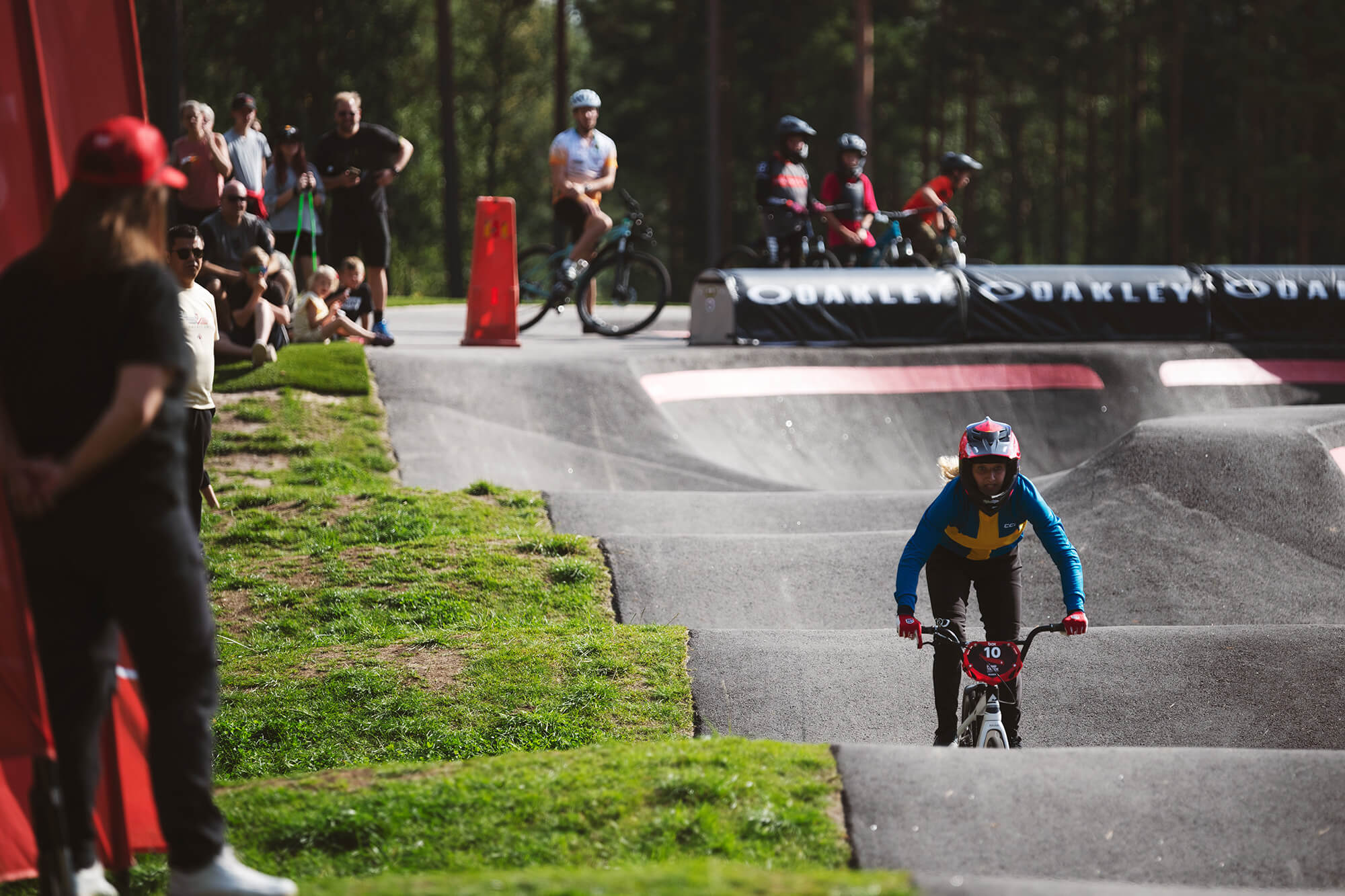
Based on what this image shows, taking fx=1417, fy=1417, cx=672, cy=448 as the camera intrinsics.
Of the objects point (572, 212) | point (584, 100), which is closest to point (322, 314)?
point (572, 212)


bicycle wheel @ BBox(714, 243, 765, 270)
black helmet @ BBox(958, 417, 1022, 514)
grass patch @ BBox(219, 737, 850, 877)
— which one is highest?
black helmet @ BBox(958, 417, 1022, 514)

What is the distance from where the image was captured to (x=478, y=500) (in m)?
10.8

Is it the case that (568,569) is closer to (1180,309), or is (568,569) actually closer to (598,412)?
(598,412)

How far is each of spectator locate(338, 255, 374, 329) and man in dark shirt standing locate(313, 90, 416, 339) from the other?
332 mm

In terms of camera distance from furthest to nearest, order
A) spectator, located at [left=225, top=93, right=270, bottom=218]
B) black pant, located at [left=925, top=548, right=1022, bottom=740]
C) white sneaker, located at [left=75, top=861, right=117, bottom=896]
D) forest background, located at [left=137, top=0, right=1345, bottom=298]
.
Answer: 1. forest background, located at [left=137, top=0, right=1345, bottom=298]
2. spectator, located at [left=225, top=93, right=270, bottom=218]
3. black pant, located at [left=925, top=548, right=1022, bottom=740]
4. white sneaker, located at [left=75, top=861, right=117, bottom=896]

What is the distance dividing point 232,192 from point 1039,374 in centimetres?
903

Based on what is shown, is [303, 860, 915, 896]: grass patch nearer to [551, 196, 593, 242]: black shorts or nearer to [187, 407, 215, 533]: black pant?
[187, 407, 215, 533]: black pant

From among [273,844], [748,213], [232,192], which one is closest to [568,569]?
[273,844]

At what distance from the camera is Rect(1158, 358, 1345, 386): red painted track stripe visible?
54.1 ft

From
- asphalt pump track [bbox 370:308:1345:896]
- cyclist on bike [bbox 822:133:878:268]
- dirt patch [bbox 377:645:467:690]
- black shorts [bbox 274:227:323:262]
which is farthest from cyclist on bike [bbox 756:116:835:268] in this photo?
dirt patch [bbox 377:645:467:690]

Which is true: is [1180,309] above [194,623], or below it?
below

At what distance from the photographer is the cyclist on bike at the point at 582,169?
14773 millimetres

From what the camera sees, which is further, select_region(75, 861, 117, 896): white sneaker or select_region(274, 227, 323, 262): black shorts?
select_region(274, 227, 323, 262): black shorts

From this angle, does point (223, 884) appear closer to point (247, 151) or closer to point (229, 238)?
point (229, 238)
